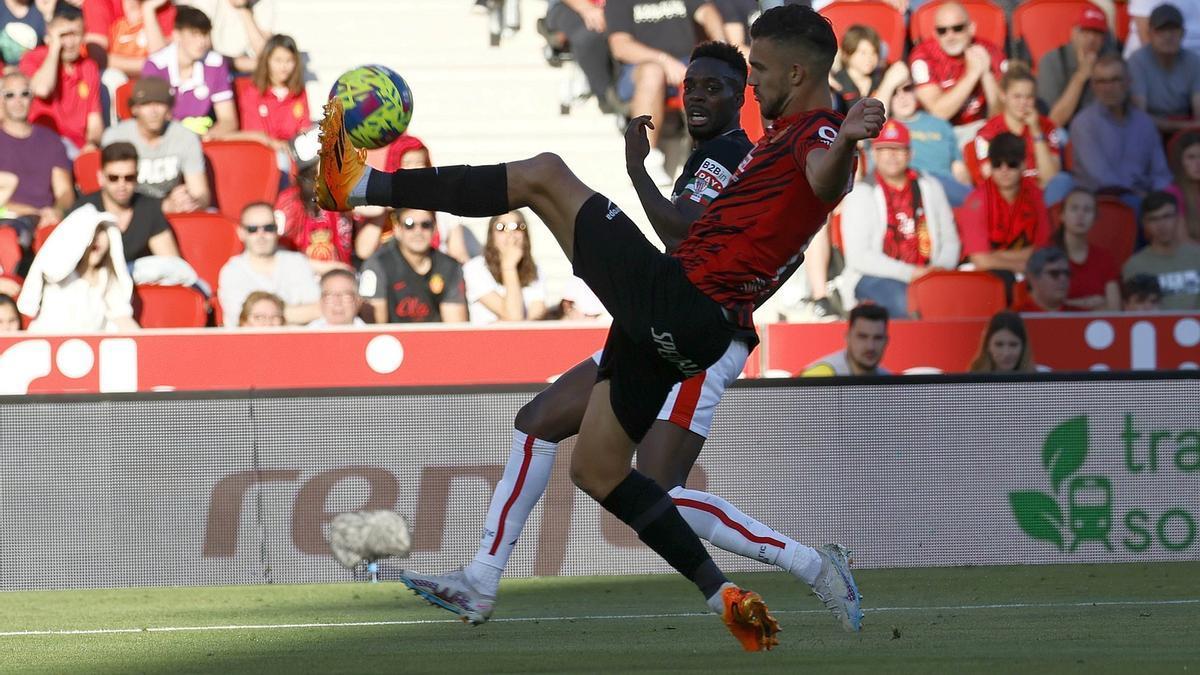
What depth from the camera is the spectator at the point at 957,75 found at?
13219 millimetres

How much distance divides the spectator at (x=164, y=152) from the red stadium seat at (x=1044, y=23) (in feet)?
20.7

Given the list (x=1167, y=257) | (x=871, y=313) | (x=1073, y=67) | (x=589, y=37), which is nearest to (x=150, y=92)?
(x=589, y=37)

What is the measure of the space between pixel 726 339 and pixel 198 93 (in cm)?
843

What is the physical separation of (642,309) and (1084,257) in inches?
303

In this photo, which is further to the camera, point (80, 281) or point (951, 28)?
point (951, 28)

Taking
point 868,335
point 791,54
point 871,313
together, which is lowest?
point 868,335

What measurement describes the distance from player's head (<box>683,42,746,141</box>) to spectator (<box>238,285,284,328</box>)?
514 centimetres

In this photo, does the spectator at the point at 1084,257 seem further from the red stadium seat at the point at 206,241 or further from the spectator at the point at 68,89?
the spectator at the point at 68,89

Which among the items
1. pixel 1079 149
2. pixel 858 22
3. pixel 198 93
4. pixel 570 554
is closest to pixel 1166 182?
pixel 1079 149

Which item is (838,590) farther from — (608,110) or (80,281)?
(608,110)

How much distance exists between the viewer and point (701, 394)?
655cm

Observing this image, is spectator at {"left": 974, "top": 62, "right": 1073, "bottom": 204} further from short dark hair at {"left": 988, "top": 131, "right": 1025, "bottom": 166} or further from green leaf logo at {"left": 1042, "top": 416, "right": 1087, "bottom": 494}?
green leaf logo at {"left": 1042, "top": 416, "right": 1087, "bottom": 494}

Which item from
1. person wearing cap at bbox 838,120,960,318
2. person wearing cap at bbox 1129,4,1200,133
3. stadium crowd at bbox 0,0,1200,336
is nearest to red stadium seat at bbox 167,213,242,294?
stadium crowd at bbox 0,0,1200,336

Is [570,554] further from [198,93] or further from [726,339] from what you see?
[198,93]
